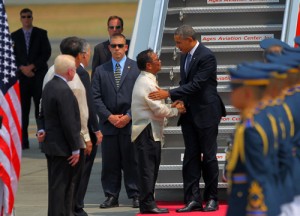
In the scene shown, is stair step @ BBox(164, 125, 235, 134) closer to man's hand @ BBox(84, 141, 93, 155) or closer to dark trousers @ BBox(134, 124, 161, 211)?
dark trousers @ BBox(134, 124, 161, 211)

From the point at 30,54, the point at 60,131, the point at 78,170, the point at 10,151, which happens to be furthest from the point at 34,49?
the point at 60,131

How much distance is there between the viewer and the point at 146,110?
11023 mm

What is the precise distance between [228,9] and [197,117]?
253 cm

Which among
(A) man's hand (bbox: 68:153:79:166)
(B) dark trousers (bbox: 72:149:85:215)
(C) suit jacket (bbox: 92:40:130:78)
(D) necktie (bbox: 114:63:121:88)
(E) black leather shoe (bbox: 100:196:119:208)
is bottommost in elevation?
(E) black leather shoe (bbox: 100:196:119:208)

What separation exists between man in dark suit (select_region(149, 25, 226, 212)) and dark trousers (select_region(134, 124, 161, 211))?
41 centimetres

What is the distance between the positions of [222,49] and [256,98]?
7.11m

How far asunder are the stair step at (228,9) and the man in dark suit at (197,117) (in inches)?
81.4

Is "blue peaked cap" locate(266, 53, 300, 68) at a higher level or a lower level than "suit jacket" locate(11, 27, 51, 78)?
higher

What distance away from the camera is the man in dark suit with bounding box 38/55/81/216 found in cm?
947

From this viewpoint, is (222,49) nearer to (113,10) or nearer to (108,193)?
(108,193)

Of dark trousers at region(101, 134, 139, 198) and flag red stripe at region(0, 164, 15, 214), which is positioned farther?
dark trousers at region(101, 134, 139, 198)

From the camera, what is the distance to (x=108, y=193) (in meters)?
11.9

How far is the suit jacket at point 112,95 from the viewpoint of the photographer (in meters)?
11.8

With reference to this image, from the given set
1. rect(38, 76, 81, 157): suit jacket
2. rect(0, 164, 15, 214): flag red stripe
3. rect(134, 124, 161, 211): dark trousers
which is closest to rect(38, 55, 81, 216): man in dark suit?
rect(38, 76, 81, 157): suit jacket
